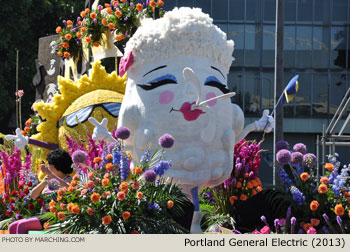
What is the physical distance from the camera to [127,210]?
4.62m

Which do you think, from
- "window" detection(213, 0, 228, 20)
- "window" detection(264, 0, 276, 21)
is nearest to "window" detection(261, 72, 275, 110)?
"window" detection(264, 0, 276, 21)

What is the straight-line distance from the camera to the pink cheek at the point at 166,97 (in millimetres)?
5988

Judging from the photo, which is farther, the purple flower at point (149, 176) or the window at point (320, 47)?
the window at point (320, 47)

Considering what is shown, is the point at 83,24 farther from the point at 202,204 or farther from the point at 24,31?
the point at 24,31

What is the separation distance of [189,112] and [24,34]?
12.7 metres

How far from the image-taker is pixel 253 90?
21.9 meters

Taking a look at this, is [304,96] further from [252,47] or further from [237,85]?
[252,47]

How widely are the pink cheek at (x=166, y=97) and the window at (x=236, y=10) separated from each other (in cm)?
1629

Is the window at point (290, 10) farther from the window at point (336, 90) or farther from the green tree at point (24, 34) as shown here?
the green tree at point (24, 34)

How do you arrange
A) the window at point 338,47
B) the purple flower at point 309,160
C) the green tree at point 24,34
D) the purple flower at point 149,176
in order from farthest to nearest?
the window at point 338,47 < the green tree at point 24,34 < the purple flower at point 309,160 < the purple flower at point 149,176

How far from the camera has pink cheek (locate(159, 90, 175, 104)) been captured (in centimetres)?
599

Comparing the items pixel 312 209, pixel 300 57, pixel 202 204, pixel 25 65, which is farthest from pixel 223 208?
pixel 300 57

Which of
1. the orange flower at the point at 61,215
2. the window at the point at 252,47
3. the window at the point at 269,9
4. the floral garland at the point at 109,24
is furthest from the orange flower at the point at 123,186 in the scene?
the window at the point at 269,9

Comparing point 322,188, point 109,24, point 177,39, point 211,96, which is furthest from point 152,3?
point 322,188
